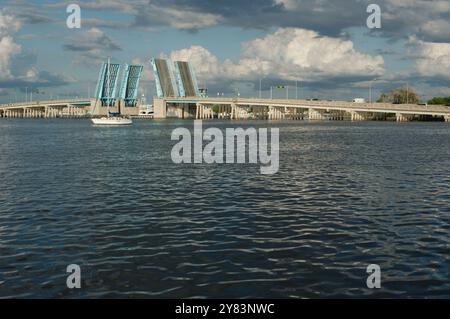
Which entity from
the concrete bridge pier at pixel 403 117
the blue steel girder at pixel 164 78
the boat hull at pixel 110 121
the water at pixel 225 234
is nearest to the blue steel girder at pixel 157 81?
the blue steel girder at pixel 164 78

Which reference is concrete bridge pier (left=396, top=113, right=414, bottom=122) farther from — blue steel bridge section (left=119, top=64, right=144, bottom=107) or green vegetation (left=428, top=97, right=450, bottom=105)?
blue steel bridge section (left=119, top=64, right=144, bottom=107)

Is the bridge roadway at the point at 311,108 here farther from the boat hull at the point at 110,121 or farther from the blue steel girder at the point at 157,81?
the boat hull at the point at 110,121

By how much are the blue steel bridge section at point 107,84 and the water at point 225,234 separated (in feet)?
475

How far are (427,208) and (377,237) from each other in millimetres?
4359

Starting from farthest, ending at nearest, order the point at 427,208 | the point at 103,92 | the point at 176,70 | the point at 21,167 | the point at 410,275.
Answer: the point at 103,92
the point at 176,70
the point at 21,167
the point at 427,208
the point at 410,275

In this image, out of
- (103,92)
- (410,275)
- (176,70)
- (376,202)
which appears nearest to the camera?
(410,275)

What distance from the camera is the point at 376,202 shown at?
16.7m

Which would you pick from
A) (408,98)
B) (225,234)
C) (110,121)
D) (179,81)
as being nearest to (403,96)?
(408,98)

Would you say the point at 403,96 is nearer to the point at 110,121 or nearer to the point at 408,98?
the point at 408,98

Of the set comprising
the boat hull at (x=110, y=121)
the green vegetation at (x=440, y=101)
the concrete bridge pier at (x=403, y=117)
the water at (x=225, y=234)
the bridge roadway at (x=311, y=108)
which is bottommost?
the water at (x=225, y=234)

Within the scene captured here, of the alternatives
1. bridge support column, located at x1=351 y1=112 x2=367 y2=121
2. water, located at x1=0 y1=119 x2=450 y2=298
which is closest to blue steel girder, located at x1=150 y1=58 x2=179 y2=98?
bridge support column, located at x1=351 y1=112 x2=367 y2=121

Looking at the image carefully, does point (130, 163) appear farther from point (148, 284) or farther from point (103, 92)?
point (103, 92)

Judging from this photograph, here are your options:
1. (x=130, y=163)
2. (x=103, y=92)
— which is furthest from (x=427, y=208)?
(x=103, y=92)

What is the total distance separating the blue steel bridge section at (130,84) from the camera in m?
168
